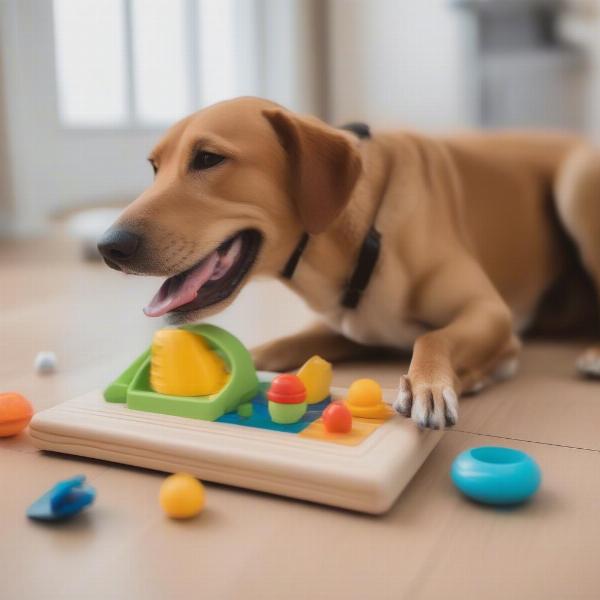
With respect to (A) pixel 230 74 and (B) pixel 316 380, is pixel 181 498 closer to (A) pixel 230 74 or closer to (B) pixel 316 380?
(B) pixel 316 380

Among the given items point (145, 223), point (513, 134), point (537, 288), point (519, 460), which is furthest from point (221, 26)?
point (519, 460)

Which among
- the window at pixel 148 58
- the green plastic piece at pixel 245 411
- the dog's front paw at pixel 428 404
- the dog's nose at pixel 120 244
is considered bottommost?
the green plastic piece at pixel 245 411

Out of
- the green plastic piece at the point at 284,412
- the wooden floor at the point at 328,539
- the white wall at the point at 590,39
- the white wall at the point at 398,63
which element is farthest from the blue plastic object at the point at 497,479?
the white wall at the point at 398,63

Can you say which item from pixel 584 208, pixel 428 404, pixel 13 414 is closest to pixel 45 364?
pixel 13 414

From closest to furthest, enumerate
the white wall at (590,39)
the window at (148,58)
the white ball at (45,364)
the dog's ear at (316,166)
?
the dog's ear at (316,166), the white ball at (45,364), the window at (148,58), the white wall at (590,39)

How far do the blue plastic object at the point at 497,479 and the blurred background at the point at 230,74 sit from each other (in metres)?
2.55

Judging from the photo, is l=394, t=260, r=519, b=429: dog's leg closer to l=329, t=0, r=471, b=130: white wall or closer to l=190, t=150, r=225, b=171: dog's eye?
l=190, t=150, r=225, b=171: dog's eye

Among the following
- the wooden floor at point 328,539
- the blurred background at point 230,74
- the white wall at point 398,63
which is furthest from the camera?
the white wall at point 398,63

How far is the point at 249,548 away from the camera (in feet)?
2.97

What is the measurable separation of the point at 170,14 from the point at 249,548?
4.21 meters

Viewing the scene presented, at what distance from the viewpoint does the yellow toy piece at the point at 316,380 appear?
125 centimetres

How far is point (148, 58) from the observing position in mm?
4480

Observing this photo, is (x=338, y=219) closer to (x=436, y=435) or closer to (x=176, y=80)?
(x=436, y=435)

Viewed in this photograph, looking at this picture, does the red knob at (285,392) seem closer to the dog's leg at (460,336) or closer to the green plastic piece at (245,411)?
the green plastic piece at (245,411)
